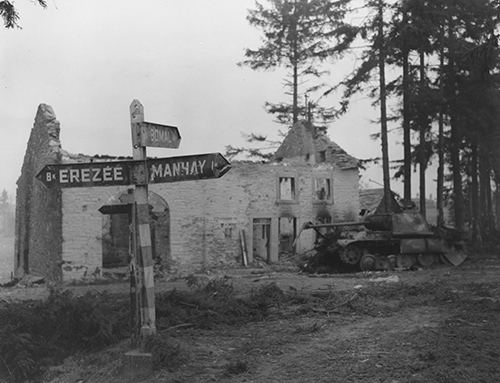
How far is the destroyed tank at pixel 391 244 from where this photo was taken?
729 inches

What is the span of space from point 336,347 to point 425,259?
13692 mm

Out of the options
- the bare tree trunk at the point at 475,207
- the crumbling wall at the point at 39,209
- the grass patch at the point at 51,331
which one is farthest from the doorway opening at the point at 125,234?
the bare tree trunk at the point at 475,207

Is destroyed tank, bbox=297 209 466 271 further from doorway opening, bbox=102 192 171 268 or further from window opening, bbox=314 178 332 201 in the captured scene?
window opening, bbox=314 178 332 201

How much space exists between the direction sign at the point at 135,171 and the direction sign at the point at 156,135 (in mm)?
215

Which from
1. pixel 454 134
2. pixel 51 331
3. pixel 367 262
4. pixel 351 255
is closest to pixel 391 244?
pixel 367 262

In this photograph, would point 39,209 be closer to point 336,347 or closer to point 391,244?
point 391,244

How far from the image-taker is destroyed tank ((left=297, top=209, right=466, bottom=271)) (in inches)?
729

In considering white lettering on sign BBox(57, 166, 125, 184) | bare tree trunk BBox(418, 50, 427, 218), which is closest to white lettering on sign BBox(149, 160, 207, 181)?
white lettering on sign BBox(57, 166, 125, 184)

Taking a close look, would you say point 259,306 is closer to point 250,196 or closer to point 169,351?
point 169,351

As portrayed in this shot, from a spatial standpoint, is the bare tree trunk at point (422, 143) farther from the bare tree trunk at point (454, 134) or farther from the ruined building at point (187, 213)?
the ruined building at point (187, 213)

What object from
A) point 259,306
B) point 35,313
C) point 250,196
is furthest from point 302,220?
point 35,313

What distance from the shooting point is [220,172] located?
6.15 m

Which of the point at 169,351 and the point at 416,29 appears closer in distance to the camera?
the point at 169,351

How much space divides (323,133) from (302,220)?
7.93 meters
